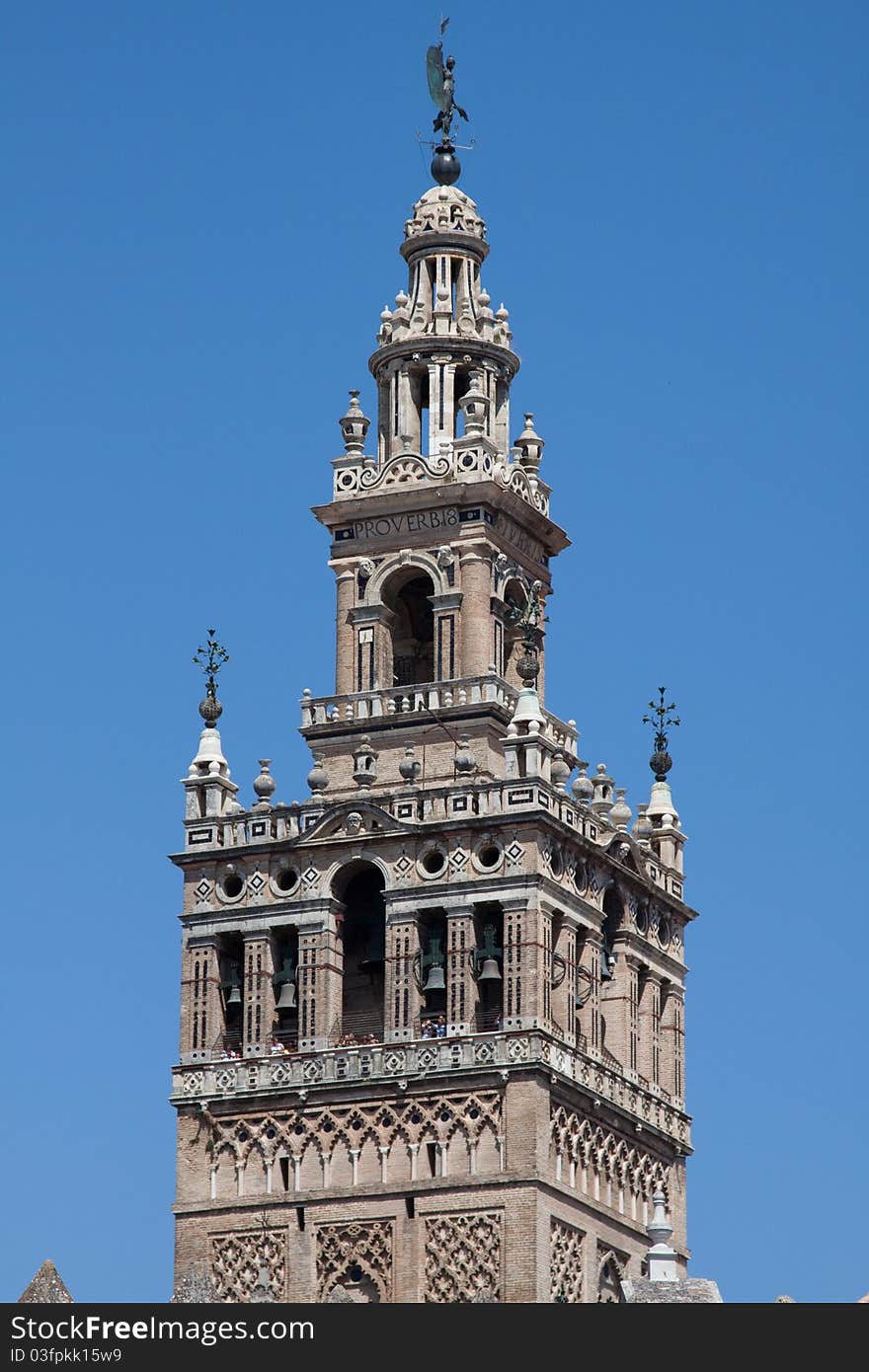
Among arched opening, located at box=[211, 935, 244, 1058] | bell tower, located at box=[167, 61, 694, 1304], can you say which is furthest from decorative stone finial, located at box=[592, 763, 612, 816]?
arched opening, located at box=[211, 935, 244, 1058]

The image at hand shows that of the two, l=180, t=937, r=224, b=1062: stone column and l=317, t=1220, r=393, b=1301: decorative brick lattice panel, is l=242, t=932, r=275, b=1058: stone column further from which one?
l=317, t=1220, r=393, b=1301: decorative brick lattice panel

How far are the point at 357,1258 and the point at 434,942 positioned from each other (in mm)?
7144

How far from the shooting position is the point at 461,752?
10062 centimetres

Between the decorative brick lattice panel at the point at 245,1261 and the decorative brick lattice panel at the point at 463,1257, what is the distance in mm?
3577

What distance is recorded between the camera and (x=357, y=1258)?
318 ft

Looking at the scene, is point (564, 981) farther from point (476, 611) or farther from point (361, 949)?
point (476, 611)

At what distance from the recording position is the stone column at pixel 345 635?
340 ft

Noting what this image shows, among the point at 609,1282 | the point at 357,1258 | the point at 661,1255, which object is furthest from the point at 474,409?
the point at 661,1255

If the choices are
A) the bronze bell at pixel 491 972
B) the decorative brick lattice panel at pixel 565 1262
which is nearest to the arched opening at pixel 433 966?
the bronze bell at pixel 491 972

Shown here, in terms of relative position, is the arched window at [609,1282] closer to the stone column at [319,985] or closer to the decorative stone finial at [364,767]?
the stone column at [319,985]

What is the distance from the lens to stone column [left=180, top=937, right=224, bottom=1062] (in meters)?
99.9

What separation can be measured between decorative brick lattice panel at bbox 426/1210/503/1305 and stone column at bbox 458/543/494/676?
42.6 feet
